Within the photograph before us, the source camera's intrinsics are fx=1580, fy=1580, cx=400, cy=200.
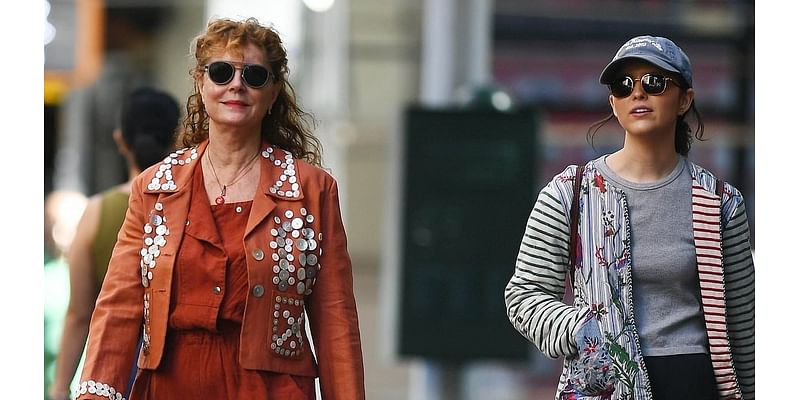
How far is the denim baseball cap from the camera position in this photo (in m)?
3.65

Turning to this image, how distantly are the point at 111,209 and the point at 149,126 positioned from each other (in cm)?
31

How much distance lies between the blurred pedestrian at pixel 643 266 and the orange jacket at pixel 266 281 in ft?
1.54

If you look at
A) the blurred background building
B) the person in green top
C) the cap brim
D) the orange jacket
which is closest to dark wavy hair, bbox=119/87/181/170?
the person in green top

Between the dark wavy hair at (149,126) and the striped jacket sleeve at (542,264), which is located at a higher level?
the dark wavy hair at (149,126)

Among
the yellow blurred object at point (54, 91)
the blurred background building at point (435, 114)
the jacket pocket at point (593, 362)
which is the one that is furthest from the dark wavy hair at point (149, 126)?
the yellow blurred object at point (54, 91)

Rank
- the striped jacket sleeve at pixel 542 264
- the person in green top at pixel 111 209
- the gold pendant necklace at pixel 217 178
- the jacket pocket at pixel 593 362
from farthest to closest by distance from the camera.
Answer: the person in green top at pixel 111 209 < the gold pendant necklace at pixel 217 178 < the striped jacket sleeve at pixel 542 264 < the jacket pocket at pixel 593 362

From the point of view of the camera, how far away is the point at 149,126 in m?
5.24

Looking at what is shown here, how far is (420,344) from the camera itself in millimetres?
7992

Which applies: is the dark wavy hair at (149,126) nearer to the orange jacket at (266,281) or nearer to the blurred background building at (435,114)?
the blurred background building at (435,114)

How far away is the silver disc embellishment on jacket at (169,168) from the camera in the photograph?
155 inches

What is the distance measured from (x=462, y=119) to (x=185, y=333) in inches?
167

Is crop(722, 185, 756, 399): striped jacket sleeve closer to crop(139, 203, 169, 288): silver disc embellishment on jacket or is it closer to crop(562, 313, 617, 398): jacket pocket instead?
crop(562, 313, 617, 398): jacket pocket

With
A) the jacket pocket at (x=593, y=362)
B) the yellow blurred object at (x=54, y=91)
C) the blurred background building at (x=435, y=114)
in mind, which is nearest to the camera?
the jacket pocket at (x=593, y=362)

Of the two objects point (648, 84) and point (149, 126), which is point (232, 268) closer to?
point (648, 84)
